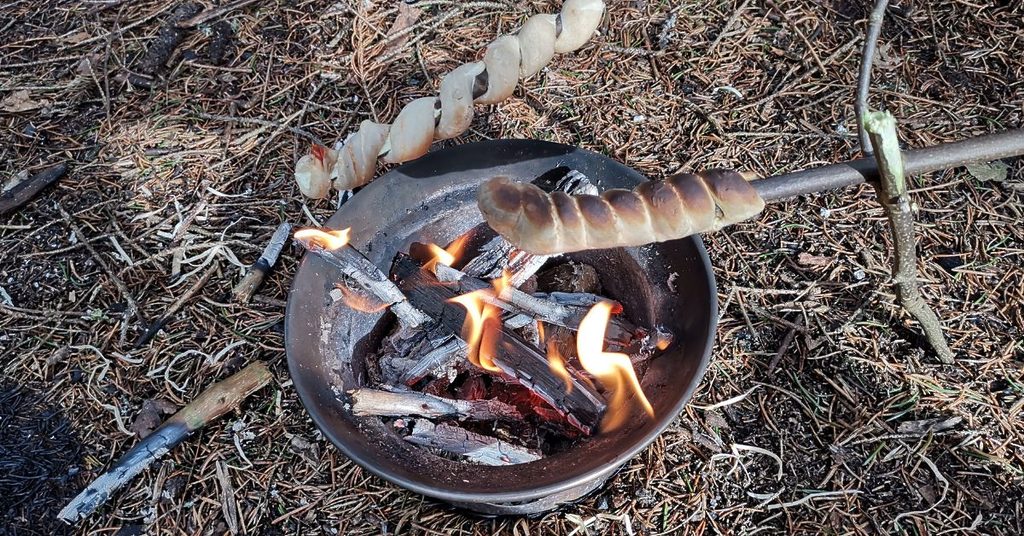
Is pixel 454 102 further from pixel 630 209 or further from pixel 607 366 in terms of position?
pixel 607 366

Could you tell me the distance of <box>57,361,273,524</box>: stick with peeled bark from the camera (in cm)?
239

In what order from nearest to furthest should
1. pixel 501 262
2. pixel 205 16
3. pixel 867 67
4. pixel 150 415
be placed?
pixel 867 67
pixel 501 262
pixel 150 415
pixel 205 16

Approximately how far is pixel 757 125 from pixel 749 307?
952mm

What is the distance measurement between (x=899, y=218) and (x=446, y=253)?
1.41 metres

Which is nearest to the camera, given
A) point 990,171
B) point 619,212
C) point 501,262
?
point 619,212

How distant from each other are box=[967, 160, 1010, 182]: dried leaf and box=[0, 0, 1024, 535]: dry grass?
0.07m

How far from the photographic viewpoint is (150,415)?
259 centimetres

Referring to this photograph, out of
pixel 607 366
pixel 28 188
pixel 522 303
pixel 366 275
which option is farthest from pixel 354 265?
pixel 28 188

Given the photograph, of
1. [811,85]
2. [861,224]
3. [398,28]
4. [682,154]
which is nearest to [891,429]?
[861,224]

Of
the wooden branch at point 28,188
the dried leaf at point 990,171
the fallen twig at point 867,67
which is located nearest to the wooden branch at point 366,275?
the fallen twig at point 867,67

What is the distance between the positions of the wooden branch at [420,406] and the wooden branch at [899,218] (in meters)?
1.30

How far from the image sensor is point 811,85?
10.7 ft

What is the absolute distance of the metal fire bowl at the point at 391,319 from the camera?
6.03 feet

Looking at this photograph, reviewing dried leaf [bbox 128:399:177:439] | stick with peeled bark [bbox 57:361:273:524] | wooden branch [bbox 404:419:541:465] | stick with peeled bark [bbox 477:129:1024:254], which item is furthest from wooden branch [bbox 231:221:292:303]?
stick with peeled bark [bbox 477:129:1024:254]
